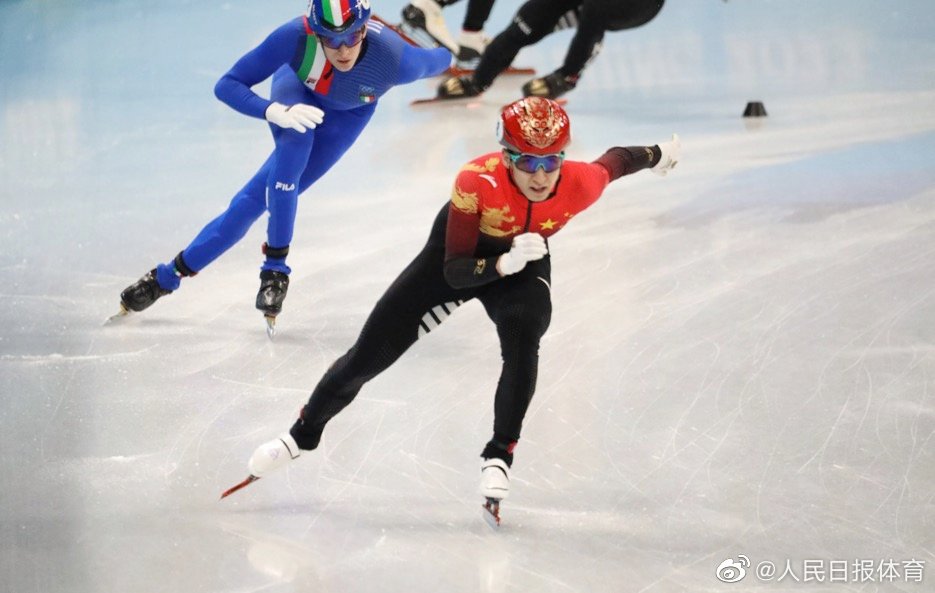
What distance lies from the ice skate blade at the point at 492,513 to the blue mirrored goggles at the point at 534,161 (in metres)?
0.93

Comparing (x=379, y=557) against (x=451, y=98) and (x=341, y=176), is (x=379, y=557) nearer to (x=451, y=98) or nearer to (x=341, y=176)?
(x=341, y=176)

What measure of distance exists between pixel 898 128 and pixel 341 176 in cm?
336

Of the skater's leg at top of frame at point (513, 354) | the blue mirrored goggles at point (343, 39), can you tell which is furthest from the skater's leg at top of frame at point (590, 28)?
the skater's leg at top of frame at point (513, 354)

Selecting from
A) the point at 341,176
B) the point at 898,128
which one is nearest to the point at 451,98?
the point at 341,176

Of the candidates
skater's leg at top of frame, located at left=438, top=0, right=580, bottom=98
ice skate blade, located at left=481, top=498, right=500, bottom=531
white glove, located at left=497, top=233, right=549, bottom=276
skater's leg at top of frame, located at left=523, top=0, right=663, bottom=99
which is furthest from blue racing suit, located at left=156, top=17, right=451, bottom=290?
skater's leg at top of frame, located at left=438, top=0, right=580, bottom=98

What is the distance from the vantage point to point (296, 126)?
185 inches

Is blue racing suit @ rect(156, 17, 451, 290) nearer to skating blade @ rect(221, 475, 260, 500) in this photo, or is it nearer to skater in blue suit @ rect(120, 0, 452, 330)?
skater in blue suit @ rect(120, 0, 452, 330)

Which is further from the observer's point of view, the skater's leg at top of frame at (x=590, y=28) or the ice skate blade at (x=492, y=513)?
the skater's leg at top of frame at (x=590, y=28)

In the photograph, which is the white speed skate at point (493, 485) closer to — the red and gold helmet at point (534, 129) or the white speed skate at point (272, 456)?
the white speed skate at point (272, 456)

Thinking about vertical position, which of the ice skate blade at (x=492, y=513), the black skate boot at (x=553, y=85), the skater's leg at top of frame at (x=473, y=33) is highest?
the skater's leg at top of frame at (x=473, y=33)

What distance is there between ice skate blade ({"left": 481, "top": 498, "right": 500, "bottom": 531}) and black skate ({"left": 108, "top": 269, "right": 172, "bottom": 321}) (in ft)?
7.41

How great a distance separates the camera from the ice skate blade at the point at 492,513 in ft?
11.9

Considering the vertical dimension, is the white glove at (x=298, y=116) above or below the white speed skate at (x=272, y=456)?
above

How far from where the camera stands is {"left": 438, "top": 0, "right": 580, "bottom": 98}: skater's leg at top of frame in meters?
8.55
